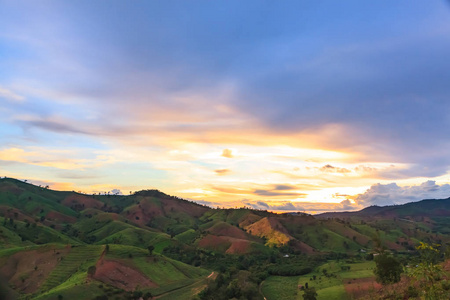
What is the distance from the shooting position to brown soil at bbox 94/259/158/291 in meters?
109

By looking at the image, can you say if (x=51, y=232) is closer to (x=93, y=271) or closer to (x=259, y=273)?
(x=93, y=271)

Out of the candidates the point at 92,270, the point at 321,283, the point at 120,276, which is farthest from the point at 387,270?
the point at 92,270

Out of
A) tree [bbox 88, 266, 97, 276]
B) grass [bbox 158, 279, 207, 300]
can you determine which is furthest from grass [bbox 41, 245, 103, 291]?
grass [bbox 158, 279, 207, 300]

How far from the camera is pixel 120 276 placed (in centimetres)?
11419

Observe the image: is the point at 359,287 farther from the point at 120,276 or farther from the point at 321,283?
the point at 120,276

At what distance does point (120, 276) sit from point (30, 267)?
3407cm

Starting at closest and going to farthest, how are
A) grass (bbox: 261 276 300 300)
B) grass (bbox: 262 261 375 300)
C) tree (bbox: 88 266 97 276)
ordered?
grass (bbox: 262 261 375 300)
tree (bbox: 88 266 97 276)
grass (bbox: 261 276 300 300)

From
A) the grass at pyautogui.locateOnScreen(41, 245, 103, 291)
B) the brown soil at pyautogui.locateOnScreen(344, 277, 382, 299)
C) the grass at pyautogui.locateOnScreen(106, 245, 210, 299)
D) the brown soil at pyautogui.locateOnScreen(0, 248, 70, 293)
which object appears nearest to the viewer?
the brown soil at pyautogui.locateOnScreen(344, 277, 382, 299)

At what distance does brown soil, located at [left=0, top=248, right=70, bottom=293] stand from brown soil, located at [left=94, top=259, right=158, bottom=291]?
18941 millimetres

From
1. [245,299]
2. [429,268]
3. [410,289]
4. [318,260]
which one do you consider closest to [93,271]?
[245,299]

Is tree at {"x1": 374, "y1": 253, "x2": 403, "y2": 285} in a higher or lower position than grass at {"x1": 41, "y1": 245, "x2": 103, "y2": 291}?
higher

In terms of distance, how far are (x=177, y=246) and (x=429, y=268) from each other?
189 meters

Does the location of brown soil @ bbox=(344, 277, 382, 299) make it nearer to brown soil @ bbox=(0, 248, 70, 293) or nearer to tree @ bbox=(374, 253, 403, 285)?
tree @ bbox=(374, 253, 403, 285)

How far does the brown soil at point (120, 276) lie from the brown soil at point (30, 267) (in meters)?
18.9
